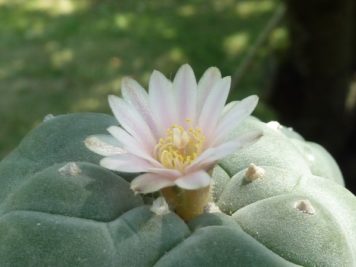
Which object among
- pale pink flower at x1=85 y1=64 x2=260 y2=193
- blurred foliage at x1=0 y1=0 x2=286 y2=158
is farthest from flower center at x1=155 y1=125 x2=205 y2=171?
blurred foliage at x1=0 y1=0 x2=286 y2=158

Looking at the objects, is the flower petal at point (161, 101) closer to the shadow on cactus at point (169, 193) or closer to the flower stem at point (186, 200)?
the shadow on cactus at point (169, 193)

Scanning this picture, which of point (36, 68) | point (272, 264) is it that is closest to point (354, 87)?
point (36, 68)

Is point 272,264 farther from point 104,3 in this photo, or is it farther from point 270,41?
point 104,3

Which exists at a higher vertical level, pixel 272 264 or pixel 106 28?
pixel 272 264

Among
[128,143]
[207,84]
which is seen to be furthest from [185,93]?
[128,143]

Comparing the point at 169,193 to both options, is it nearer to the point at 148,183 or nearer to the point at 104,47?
the point at 148,183

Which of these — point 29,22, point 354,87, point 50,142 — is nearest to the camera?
point 50,142

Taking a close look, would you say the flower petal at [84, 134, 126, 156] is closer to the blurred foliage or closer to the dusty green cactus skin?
the dusty green cactus skin
